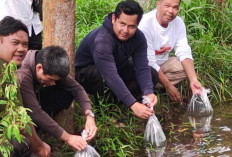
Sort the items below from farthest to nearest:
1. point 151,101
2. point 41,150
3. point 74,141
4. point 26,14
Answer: point 26,14
point 151,101
point 74,141
point 41,150

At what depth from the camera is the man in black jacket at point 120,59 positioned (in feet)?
14.6

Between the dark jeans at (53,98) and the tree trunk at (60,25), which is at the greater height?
the tree trunk at (60,25)

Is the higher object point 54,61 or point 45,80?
point 54,61

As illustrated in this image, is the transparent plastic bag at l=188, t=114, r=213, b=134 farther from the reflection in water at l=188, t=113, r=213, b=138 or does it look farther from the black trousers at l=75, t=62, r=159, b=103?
the black trousers at l=75, t=62, r=159, b=103

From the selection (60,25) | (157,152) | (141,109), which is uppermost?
(60,25)

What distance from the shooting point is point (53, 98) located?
4.23 metres

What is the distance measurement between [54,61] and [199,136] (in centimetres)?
196

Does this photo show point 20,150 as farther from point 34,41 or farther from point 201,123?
point 201,123

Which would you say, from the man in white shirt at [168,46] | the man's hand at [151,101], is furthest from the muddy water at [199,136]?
the man's hand at [151,101]

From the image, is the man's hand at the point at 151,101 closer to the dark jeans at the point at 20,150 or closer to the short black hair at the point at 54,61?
the short black hair at the point at 54,61

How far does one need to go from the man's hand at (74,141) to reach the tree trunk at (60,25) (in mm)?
629

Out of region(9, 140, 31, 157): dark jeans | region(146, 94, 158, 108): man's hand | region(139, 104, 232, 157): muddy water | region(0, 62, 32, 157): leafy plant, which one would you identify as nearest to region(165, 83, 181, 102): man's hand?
region(139, 104, 232, 157): muddy water

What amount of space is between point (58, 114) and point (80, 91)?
395 millimetres

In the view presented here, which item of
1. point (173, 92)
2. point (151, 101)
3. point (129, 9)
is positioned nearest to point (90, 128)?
point (151, 101)
